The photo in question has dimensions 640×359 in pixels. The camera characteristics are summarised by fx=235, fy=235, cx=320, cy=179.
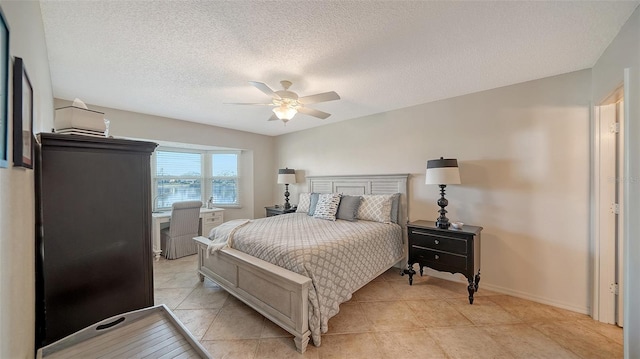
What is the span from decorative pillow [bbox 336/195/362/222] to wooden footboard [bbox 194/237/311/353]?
1512 mm


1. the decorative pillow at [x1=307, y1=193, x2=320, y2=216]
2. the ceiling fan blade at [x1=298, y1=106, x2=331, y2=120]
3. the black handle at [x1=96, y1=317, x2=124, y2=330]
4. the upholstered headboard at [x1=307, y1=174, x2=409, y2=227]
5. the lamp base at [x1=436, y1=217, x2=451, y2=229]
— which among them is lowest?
the black handle at [x1=96, y1=317, x2=124, y2=330]

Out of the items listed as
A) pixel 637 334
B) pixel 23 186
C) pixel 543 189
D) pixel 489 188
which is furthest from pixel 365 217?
pixel 23 186

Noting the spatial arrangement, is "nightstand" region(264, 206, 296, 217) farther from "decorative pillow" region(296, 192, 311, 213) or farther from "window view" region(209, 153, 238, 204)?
"window view" region(209, 153, 238, 204)

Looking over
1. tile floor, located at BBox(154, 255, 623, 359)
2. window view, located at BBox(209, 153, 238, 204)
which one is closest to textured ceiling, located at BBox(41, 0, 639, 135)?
tile floor, located at BBox(154, 255, 623, 359)

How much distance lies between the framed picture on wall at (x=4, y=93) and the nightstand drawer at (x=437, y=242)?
10.3 feet

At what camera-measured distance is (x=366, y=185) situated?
3820mm

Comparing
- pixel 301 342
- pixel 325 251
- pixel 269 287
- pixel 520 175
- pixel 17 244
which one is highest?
pixel 520 175

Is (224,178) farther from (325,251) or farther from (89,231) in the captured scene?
(89,231)

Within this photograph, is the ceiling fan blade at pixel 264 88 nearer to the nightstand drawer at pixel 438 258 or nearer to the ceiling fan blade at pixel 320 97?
the ceiling fan blade at pixel 320 97

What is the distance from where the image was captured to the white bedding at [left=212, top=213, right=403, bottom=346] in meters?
1.97

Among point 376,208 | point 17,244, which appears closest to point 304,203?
point 376,208

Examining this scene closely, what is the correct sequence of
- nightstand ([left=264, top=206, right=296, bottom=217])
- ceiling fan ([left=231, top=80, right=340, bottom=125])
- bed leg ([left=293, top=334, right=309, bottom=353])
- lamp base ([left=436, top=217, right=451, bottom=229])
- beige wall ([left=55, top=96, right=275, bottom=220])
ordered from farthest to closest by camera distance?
1. nightstand ([left=264, top=206, right=296, bottom=217])
2. beige wall ([left=55, top=96, right=275, bottom=220])
3. lamp base ([left=436, top=217, right=451, bottom=229])
4. ceiling fan ([left=231, top=80, right=340, bottom=125])
5. bed leg ([left=293, top=334, right=309, bottom=353])

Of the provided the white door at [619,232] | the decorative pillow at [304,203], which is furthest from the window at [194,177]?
the white door at [619,232]

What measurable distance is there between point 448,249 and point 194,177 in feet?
16.3
